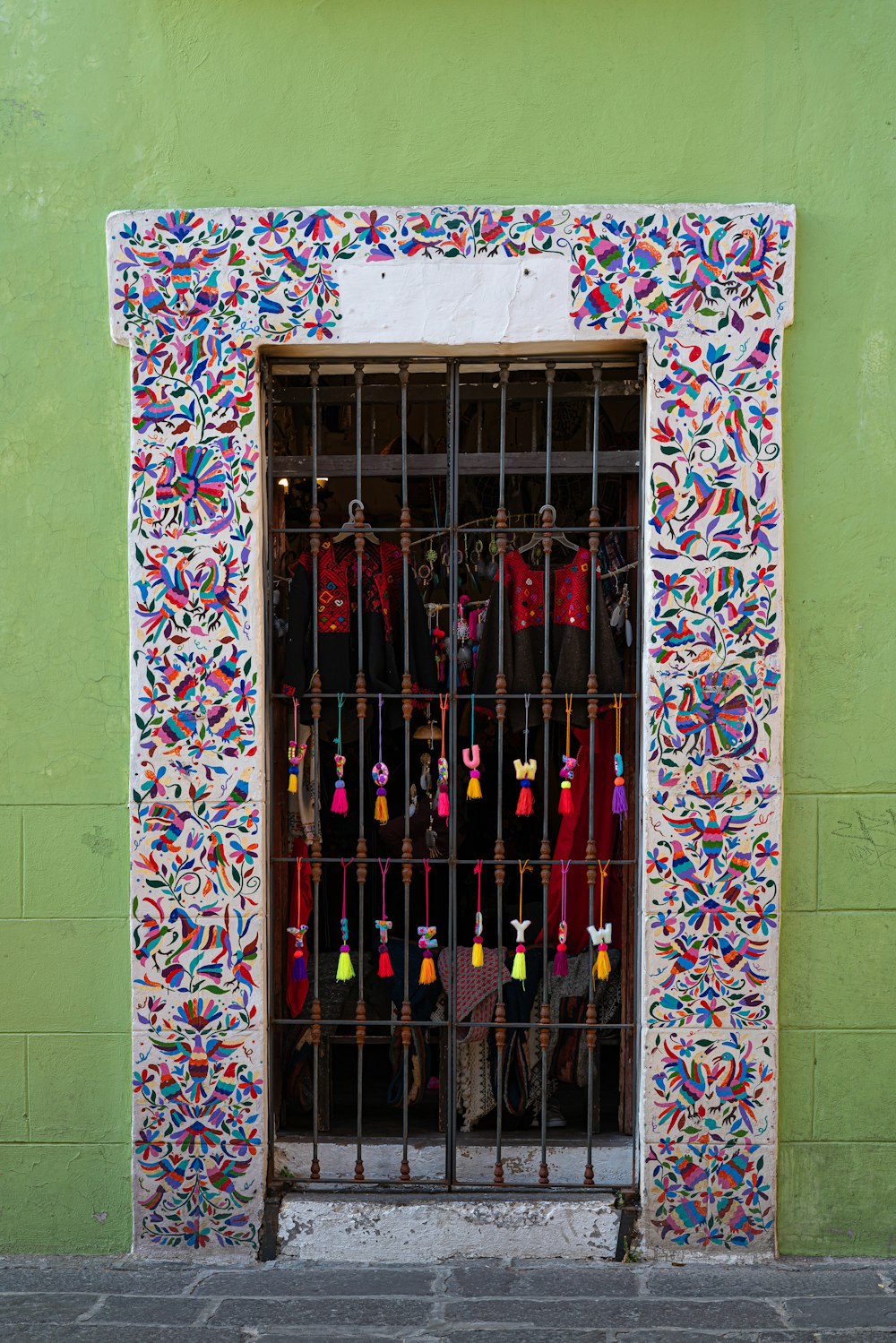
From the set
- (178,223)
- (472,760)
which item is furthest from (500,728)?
(178,223)

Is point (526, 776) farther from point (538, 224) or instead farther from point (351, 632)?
point (538, 224)

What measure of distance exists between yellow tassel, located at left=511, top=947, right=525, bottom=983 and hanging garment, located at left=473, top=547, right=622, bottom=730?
0.73 meters

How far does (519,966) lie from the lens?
3.83 m

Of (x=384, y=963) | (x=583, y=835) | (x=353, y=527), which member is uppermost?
(x=353, y=527)

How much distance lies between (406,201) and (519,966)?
7.91 feet

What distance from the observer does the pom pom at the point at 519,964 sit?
12.5 ft

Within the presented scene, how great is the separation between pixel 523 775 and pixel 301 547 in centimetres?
111

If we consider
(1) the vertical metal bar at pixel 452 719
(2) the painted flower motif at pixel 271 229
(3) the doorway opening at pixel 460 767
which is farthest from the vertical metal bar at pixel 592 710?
(2) the painted flower motif at pixel 271 229

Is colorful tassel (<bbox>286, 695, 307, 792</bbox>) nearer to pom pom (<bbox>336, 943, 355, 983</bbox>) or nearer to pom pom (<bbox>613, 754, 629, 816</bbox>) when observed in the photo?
pom pom (<bbox>336, 943, 355, 983</bbox>)

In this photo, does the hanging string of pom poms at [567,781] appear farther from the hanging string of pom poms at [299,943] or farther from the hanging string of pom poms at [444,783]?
the hanging string of pom poms at [299,943]

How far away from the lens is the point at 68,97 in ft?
12.0

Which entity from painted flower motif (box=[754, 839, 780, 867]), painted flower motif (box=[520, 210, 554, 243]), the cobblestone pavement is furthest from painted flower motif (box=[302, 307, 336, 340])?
the cobblestone pavement

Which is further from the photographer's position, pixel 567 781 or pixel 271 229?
pixel 567 781

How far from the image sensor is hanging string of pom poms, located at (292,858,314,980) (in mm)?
3871
